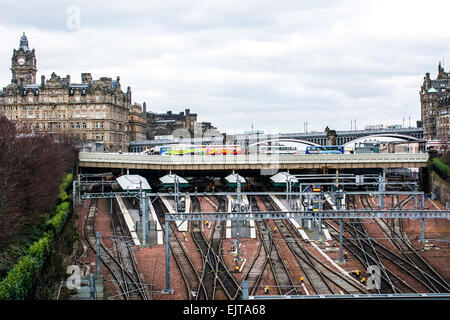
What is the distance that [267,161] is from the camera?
57250mm

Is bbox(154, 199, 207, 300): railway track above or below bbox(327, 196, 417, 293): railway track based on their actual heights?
above

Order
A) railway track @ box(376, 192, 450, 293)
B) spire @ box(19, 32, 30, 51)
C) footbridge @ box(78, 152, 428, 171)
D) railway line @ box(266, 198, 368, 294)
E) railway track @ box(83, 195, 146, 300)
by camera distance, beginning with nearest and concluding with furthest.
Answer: railway track @ box(83, 195, 146, 300) → railway line @ box(266, 198, 368, 294) → railway track @ box(376, 192, 450, 293) → footbridge @ box(78, 152, 428, 171) → spire @ box(19, 32, 30, 51)

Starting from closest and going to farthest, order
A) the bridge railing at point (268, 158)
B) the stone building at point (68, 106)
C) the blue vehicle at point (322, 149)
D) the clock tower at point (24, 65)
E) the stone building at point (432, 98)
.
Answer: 1. the bridge railing at point (268, 158)
2. the blue vehicle at point (322, 149)
3. the stone building at point (68, 106)
4. the stone building at point (432, 98)
5. the clock tower at point (24, 65)

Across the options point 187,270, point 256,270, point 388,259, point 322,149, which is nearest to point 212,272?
point 187,270

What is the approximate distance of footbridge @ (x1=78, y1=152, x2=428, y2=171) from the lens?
57.0m

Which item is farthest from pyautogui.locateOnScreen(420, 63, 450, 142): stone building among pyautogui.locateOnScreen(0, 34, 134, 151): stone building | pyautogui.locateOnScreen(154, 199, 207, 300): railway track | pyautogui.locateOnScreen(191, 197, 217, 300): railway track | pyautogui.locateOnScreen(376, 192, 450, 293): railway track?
pyautogui.locateOnScreen(154, 199, 207, 300): railway track

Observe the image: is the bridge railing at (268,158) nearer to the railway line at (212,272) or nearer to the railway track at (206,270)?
the railway track at (206,270)

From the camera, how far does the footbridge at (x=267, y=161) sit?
187 ft

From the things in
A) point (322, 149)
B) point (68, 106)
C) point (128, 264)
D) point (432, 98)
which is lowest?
point (128, 264)

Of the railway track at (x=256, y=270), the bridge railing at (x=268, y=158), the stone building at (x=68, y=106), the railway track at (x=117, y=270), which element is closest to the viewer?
the railway track at (x=117, y=270)

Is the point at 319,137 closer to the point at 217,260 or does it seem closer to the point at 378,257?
the point at 378,257

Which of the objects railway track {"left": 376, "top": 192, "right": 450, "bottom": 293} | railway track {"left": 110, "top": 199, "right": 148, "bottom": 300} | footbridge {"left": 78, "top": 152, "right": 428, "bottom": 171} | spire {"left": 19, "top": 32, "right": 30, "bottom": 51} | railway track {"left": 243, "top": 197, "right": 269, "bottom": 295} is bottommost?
railway track {"left": 376, "top": 192, "right": 450, "bottom": 293}

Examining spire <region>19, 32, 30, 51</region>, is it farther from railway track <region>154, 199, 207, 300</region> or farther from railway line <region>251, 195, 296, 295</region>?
railway line <region>251, 195, 296, 295</region>

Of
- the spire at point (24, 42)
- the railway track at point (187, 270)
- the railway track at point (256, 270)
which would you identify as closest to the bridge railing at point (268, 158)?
the railway track at point (187, 270)
